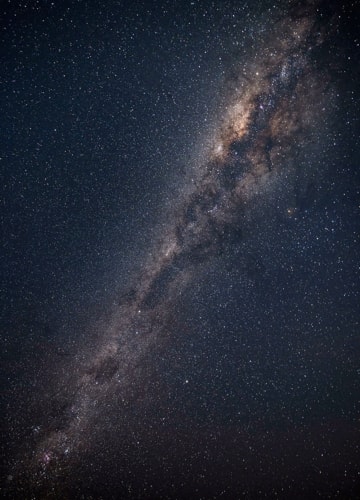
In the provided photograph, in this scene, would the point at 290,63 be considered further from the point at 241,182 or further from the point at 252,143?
the point at 241,182

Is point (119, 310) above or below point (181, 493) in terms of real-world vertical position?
above

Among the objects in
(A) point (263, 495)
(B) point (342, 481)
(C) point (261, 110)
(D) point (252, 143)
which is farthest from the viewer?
(B) point (342, 481)

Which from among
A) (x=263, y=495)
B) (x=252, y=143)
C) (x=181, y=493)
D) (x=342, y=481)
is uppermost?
(x=252, y=143)

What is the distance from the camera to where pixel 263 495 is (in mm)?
5145

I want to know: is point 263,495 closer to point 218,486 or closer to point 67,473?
point 218,486

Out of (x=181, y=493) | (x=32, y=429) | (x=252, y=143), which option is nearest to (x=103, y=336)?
(x=32, y=429)

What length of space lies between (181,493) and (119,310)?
373 centimetres

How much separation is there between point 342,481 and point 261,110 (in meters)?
7.91

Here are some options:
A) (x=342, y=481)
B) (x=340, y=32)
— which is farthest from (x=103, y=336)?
(x=342, y=481)

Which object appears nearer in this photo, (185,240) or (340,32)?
(340,32)

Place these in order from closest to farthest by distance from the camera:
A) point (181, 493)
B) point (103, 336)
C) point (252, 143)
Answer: point (252, 143) < point (103, 336) < point (181, 493)

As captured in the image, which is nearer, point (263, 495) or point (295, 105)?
point (295, 105)

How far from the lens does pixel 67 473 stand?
4.15m

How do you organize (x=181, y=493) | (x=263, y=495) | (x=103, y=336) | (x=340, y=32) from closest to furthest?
(x=340, y=32)
(x=103, y=336)
(x=181, y=493)
(x=263, y=495)
